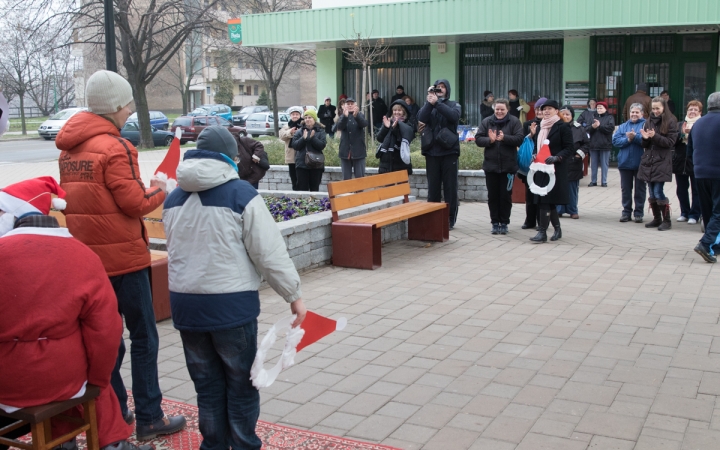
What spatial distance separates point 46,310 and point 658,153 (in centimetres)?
941

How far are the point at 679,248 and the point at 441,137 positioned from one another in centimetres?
326

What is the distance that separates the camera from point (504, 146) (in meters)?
10.2

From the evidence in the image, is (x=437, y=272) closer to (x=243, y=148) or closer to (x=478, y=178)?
(x=243, y=148)

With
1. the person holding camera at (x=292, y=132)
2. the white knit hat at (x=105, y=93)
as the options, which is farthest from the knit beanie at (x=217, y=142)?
the person holding camera at (x=292, y=132)

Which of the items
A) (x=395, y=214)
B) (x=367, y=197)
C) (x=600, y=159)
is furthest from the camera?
(x=600, y=159)

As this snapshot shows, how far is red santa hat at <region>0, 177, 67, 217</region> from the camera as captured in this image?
11.1 ft

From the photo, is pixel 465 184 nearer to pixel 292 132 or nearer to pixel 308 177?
pixel 308 177

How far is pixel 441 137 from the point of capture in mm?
10281

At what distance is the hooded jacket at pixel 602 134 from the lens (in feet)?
50.2

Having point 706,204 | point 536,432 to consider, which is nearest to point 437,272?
point 706,204

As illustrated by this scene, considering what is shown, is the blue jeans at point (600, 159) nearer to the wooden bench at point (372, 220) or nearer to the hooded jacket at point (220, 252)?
the wooden bench at point (372, 220)

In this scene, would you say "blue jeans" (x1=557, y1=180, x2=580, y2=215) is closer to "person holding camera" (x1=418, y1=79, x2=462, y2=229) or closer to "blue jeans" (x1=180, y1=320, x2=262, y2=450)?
"person holding camera" (x1=418, y1=79, x2=462, y2=229)

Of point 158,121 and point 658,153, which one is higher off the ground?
point 158,121

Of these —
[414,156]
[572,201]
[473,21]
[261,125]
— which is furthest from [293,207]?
[261,125]
